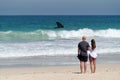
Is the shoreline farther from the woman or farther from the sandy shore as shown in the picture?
the woman

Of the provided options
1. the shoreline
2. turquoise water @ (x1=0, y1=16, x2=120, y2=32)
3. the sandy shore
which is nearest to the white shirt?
the sandy shore

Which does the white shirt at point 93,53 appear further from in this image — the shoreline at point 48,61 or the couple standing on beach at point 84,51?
the shoreline at point 48,61

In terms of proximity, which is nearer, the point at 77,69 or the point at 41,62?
the point at 77,69

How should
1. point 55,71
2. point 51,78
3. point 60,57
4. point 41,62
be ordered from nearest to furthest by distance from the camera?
point 51,78 → point 55,71 → point 41,62 → point 60,57

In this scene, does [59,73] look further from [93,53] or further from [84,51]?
[93,53]

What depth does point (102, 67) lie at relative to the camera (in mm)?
16172

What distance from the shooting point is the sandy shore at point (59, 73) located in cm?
1290

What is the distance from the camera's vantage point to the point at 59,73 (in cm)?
1421

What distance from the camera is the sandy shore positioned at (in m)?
12.9

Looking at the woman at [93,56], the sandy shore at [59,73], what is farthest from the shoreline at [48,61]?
the woman at [93,56]

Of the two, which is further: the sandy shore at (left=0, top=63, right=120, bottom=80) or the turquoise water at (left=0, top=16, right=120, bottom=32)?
the turquoise water at (left=0, top=16, right=120, bottom=32)

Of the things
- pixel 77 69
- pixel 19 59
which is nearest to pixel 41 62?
pixel 19 59

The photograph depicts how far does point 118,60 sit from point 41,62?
377cm

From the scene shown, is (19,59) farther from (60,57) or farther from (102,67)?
(102,67)
